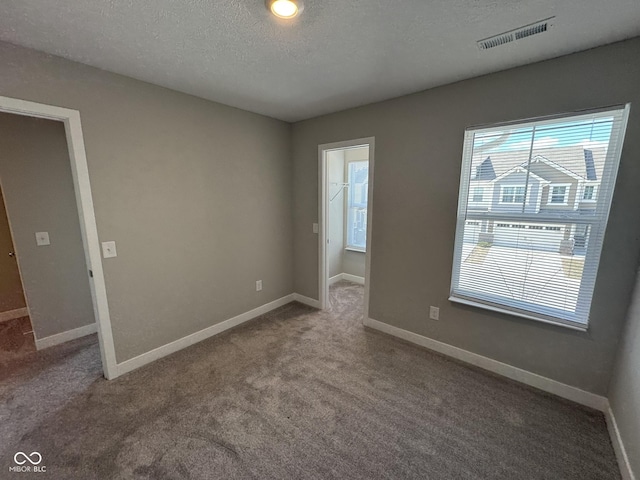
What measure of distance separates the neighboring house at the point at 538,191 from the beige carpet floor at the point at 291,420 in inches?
47.0

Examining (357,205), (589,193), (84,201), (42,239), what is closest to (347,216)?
(357,205)

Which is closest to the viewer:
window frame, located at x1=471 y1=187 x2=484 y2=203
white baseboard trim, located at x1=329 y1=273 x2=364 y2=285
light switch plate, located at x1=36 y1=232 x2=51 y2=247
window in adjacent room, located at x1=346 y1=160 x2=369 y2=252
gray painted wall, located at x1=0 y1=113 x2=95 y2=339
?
window frame, located at x1=471 y1=187 x2=484 y2=203

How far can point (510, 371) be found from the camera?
7.16ft

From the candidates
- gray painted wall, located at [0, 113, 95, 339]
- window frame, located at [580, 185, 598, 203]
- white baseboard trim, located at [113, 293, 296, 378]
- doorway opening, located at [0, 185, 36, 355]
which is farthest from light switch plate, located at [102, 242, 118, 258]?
window frame, located at [580, 185, 598, 203]

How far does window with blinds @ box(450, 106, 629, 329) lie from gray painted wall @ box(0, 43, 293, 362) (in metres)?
2.22

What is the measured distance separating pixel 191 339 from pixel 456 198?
2906mm

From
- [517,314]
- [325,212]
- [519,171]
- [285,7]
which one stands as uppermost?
[285,7]

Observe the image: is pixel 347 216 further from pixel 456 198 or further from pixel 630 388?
pixel 630 388

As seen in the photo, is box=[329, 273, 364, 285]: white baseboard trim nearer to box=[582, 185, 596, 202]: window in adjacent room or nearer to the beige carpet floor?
the beige carpet floor

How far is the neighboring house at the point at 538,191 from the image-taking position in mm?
1787

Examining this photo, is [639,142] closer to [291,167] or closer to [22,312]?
[291,167]

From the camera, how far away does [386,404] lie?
6.33 ft

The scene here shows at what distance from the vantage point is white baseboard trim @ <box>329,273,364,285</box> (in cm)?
464

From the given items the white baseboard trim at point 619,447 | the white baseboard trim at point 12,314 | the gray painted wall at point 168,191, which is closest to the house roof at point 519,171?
the white baseboard trim at point 619,447
